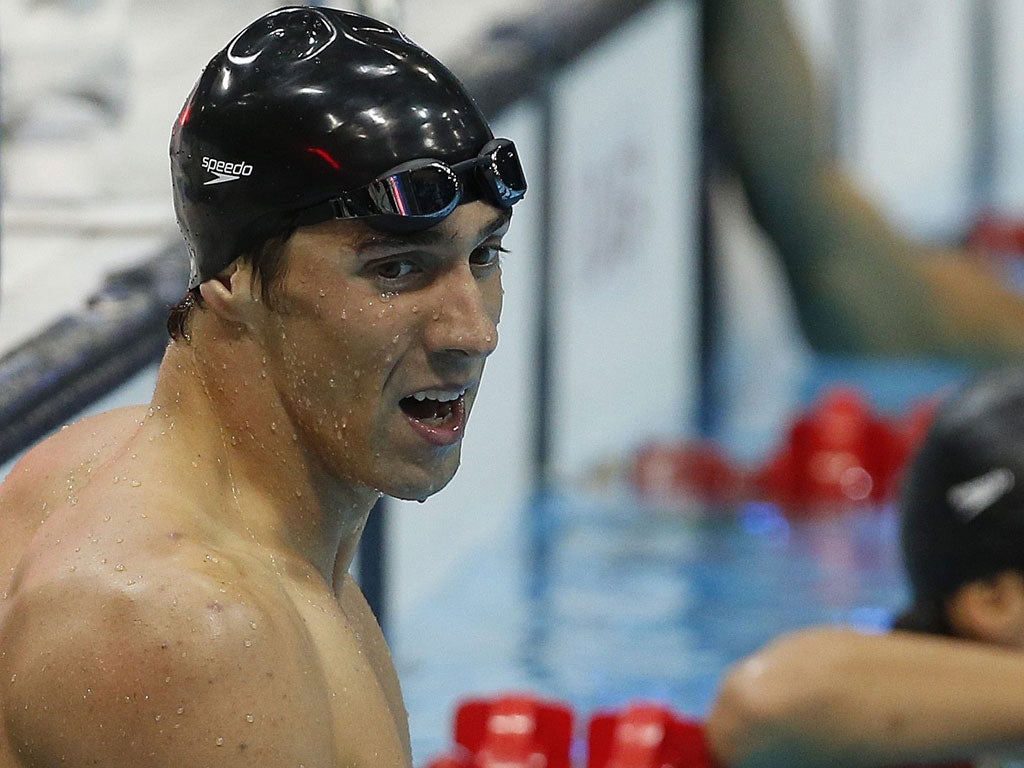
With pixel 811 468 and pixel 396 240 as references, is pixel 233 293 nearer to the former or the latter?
pixel 396 240

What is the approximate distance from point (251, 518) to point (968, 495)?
1464mm

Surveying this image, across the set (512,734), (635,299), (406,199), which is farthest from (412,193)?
(635,299)

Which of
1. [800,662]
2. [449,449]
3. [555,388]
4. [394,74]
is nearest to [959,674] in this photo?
[800,662]

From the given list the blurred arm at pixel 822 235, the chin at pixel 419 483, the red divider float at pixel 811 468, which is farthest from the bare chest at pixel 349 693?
the blurred arm at pixel 822 235

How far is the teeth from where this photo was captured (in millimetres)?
1372

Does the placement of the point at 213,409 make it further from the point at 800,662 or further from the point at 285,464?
the point at 800,662

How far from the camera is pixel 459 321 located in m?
1.34

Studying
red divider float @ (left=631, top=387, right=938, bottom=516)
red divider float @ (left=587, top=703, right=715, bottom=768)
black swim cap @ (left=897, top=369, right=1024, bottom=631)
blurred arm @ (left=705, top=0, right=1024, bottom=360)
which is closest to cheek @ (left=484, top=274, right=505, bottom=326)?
black swim cap @ (left=897, top=369, right=1024, bottom=631)

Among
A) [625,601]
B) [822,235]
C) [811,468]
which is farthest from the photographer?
[822,235]

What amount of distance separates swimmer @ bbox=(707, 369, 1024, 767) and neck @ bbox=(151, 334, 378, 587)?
133 centimetres

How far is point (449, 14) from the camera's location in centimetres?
469

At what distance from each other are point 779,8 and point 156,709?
24.1ft

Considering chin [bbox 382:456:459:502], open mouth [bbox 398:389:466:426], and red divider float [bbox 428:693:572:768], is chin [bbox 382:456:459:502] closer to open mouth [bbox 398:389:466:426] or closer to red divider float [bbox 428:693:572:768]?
open mouth [bbox 398:389:466:426]

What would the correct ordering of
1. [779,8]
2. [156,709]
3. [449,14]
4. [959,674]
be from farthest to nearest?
1. [779,8]
2. [449,14]
3. [959,674]
4. [156,709]
